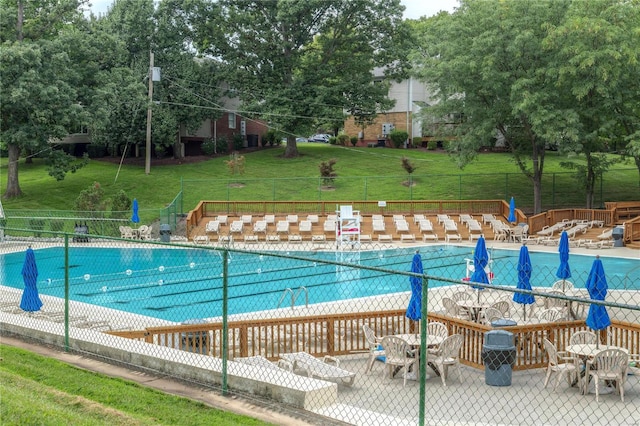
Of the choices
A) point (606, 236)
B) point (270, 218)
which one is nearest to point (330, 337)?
point (606, 236)

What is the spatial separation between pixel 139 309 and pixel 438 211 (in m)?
23.0

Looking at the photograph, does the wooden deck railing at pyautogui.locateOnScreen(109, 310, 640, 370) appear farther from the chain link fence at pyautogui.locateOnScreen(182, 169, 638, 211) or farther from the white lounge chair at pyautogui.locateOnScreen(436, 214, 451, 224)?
the chain link fence at pyautogui.locateOnScreen(182, 169, 638, 211)

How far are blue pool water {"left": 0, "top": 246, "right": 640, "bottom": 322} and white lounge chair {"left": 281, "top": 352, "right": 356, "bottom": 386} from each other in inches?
289

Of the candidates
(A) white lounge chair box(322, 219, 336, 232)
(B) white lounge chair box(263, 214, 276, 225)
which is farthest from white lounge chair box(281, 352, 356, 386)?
(B) white lounge chair box(263, 214, 276, 225)

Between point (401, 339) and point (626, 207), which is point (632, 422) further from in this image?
point (626, 207)

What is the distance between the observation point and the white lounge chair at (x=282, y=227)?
36219 millimetres

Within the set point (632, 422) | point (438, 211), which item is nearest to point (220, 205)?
point (438, 211)

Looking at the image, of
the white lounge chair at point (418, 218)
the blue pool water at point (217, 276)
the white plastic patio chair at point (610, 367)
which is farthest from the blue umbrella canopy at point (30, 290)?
the white lounge chair at point (418, 218)

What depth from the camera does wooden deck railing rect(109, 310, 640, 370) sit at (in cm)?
1252

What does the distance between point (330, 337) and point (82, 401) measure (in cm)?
572

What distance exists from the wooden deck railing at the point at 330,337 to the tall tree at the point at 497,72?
78.6 ft

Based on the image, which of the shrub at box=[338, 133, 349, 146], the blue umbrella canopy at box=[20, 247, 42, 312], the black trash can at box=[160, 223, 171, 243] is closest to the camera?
the blue umbrella canopy at box=[20, 247, 42, 312]

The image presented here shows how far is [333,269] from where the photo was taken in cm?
2728

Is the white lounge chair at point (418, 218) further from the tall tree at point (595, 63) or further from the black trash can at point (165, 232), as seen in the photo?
the black trash can at point (165, 232)
